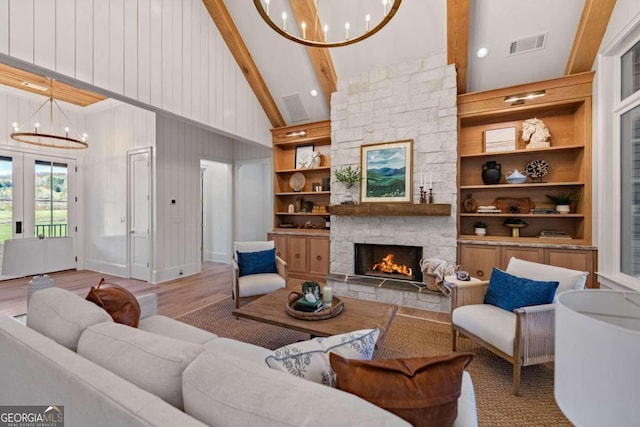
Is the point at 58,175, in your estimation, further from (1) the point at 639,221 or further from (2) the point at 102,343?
(1) the point at 639,221

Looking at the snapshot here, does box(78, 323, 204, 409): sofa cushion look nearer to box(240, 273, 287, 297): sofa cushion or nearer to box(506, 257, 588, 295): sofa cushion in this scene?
box(240, 273, 287, 297): sofa cushion

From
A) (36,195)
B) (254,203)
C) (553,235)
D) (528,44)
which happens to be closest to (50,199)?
(36,195)

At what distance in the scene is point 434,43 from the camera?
12.1 ft

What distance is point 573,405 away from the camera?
65 cm

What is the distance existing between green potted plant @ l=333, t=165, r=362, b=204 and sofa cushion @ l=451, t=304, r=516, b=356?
2.39 m

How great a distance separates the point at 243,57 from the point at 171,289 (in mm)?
3824

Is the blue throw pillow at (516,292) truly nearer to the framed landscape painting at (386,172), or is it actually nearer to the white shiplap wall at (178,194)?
the framed landscape painting at (386,172)

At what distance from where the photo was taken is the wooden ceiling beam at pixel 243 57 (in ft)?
13.0

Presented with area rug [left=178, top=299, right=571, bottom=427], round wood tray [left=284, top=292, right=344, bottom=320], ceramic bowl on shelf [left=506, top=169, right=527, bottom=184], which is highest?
ceramic bowl on shelf [left=506, top=169, right=527, bottom=184]

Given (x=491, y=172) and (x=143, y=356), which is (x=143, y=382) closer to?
(x=143, y=356)

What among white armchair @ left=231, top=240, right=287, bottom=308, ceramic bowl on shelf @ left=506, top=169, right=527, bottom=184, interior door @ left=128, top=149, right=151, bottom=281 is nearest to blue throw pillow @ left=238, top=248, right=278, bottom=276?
white armchair @ left=231, top=240, right=287, bottom=308

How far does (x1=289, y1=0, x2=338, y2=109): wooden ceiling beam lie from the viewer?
11.7 ft

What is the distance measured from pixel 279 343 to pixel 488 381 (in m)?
1.71

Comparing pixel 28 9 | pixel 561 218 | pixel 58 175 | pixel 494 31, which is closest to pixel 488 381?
pixel 561 218
